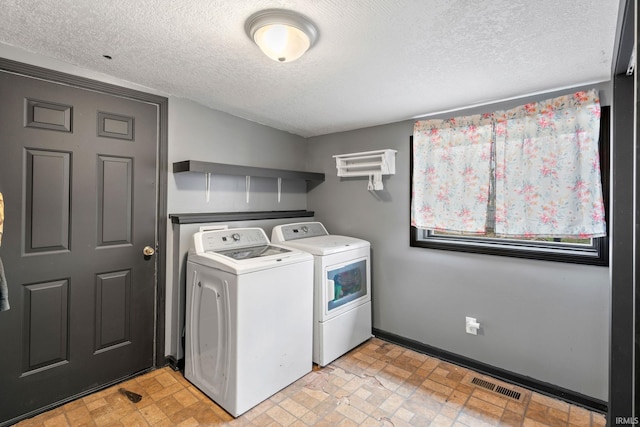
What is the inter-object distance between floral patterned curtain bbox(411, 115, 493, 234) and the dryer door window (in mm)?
653

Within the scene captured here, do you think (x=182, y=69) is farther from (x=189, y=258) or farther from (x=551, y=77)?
(x=551, y=77)

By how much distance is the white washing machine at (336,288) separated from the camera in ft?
7.95

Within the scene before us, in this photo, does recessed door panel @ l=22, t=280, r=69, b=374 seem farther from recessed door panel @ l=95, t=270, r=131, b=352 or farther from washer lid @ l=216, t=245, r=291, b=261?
washer lid @ l=216, t=245, r=291, b=261

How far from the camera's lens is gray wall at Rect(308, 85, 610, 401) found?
6.44 feet

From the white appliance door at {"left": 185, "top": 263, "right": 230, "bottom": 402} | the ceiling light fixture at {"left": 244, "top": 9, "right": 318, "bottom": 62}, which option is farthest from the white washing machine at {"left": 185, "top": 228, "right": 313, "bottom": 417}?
the ceiling light fixture at {"left": 244, "top": 9, "right": 318, "bottom": 62}

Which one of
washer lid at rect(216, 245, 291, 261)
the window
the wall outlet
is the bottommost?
the wall outlet

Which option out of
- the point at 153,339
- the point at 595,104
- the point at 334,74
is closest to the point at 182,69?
A: the point at 334,74

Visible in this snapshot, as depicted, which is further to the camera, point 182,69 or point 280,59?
point 182,69

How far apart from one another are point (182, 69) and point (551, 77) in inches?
89.0

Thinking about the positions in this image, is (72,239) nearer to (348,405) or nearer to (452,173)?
(348,405)

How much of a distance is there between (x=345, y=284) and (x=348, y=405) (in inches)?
36.2

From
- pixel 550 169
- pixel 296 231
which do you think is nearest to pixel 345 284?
pixel 296 231

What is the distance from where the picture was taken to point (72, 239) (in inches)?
76.5

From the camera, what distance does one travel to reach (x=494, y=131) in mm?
2236
